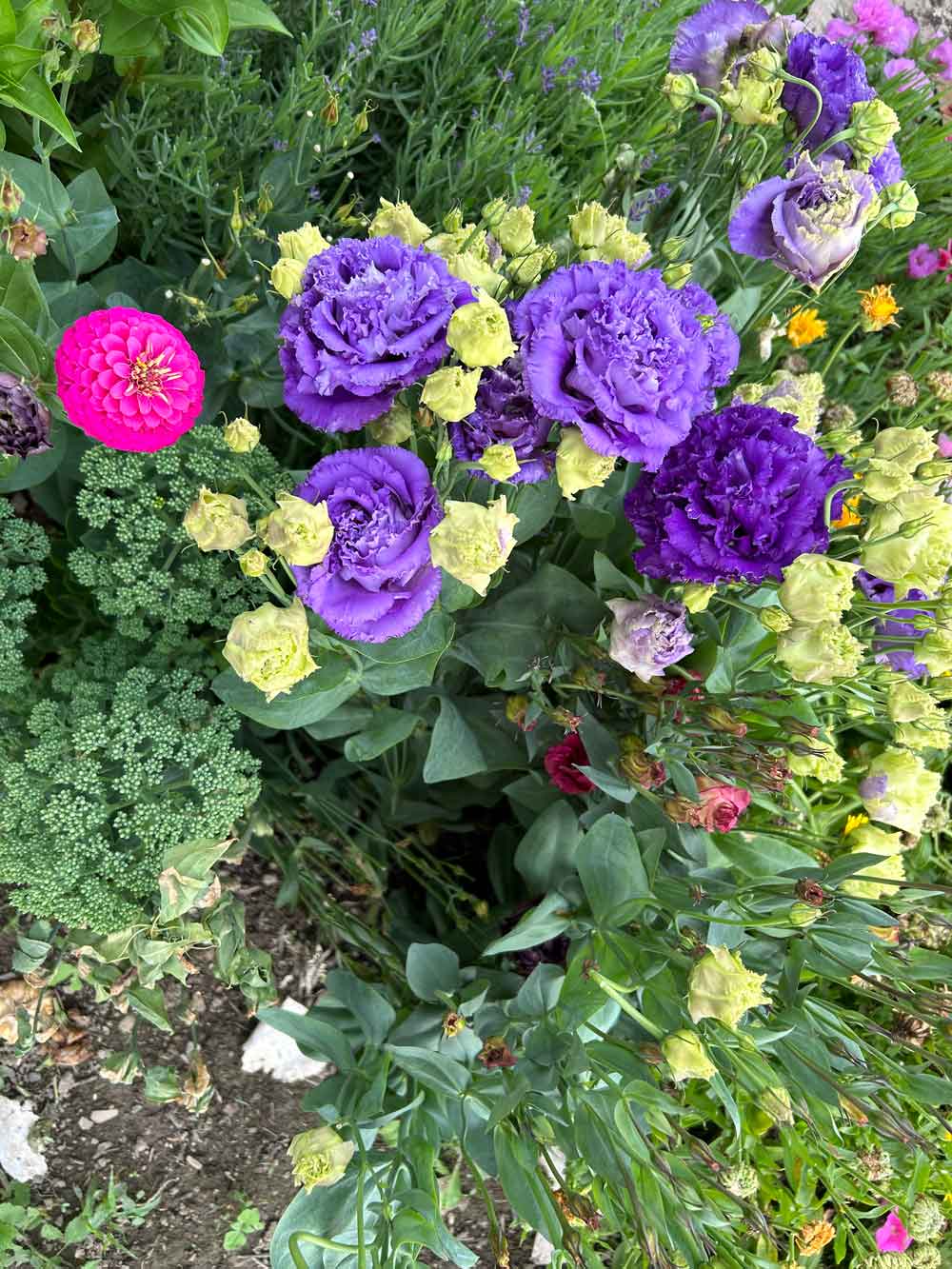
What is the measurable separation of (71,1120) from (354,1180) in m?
0.54

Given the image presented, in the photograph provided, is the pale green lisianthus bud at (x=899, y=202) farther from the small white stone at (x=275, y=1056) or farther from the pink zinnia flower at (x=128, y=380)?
the small white stone at (x=275, y=1056)

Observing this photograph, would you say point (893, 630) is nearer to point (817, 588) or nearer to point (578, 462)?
point (817, 588)

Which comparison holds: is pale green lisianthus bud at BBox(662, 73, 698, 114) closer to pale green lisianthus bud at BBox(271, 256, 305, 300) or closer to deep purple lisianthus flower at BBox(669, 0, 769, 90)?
deep purple lisianthus flower at BBox(669, 0, 769, 90)

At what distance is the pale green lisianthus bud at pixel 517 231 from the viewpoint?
915 mm

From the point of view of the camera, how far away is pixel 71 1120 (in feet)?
4.76

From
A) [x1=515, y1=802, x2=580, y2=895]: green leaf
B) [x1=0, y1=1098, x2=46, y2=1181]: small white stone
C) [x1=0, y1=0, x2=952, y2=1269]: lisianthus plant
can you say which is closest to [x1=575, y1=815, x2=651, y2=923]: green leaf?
[x1=0, y1=0, x2=952, y2=1269]: lisianthus plant

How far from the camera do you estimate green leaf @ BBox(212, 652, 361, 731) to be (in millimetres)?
1065

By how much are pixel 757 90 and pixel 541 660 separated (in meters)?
0.63

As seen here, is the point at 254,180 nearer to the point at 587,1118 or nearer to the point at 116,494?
the point at 116,494

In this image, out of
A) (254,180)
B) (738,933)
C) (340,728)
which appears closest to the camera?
(738,933)

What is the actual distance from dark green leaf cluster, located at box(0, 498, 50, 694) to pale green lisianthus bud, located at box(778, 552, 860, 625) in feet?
2.70

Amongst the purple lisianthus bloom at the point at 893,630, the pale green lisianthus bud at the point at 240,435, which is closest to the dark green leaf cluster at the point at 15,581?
the pale green lisianthus bud at the point at 240,435

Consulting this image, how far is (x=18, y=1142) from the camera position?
1.43 metres

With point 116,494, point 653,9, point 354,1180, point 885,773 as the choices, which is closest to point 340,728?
point 116,494
